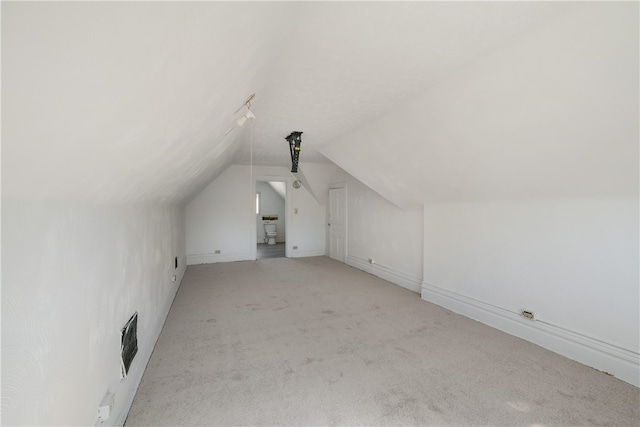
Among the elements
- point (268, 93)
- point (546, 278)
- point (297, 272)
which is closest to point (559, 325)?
point (546, 278)

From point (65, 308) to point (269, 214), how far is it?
8753mm

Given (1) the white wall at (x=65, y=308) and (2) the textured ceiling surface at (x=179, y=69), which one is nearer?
(2) the textured ceiling surface at (x=179, y=69)

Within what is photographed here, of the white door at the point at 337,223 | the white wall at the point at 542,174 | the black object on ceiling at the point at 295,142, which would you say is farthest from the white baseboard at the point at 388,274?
the black object on ceiling at the point at 295,142

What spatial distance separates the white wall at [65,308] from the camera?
2.72ft

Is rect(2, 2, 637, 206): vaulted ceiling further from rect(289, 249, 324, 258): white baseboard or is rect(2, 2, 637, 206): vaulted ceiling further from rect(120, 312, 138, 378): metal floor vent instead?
rect(289, 249, 324, 258): white baseboard

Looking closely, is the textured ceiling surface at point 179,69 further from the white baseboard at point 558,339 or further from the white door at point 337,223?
the white door at point 337,223

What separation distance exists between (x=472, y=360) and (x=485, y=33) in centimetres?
235

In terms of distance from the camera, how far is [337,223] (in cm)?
676

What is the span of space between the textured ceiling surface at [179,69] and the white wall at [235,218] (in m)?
4.13

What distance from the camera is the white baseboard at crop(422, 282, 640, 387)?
7.22 ft

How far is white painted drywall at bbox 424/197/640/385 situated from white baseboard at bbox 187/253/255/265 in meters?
4.55

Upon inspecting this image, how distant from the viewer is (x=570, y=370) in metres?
2.31

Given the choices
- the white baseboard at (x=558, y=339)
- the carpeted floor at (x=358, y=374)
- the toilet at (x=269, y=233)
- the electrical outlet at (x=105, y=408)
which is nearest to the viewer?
the electrical outlet at (x=105, y=408)

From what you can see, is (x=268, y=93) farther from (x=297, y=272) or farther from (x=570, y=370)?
(x=297, y=272)
